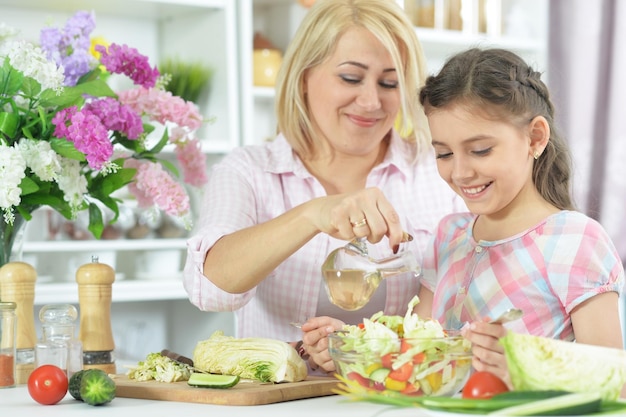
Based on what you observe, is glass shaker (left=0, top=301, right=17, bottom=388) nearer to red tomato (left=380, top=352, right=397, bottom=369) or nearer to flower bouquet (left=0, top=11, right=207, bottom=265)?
flower bouquet (left=0, top=11, right=207, bottom=265)

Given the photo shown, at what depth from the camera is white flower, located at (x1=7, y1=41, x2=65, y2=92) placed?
1.83m

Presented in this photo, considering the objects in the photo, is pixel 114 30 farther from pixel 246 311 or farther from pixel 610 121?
pixel 610 121

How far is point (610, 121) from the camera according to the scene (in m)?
3.82

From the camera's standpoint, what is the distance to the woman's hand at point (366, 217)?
5.12 ft

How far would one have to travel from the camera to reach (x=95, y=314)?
74.0 inches

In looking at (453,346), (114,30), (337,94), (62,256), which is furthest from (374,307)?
(114,30)

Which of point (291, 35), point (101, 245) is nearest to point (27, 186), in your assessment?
point (101, 245)

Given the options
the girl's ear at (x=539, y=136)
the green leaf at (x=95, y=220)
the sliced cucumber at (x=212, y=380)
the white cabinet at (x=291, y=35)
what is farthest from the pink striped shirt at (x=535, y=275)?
the white cabinet at (x=291, y=35)

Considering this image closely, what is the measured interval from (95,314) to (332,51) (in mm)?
774

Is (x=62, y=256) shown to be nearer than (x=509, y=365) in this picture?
No

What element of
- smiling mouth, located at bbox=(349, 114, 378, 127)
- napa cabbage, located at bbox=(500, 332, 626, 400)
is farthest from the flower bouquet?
napa cabbage, located at bbox=(500, 332, 626, 400)

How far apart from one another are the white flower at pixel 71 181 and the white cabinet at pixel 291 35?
5.06 ft

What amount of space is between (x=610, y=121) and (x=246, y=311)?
213 centimetres

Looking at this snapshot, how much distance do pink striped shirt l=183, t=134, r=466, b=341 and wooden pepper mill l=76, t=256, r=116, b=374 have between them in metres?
0.20
